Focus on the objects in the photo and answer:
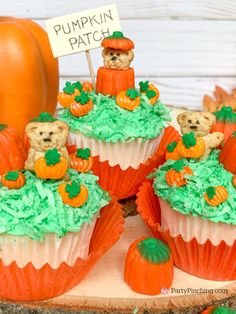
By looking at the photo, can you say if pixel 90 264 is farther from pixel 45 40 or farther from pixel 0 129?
pixel 45 40

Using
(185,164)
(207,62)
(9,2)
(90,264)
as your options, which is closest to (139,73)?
(207,62)

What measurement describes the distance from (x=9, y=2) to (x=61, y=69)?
19.8 inches

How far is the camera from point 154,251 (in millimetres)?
1515

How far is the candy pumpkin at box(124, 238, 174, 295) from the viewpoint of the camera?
149 cm

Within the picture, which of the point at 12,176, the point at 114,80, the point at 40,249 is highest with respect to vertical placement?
the point at 114,80

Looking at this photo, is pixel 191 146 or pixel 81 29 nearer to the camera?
pixel 191 146

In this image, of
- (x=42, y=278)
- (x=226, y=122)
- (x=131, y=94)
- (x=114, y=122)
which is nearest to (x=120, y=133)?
(x=114, y=122)

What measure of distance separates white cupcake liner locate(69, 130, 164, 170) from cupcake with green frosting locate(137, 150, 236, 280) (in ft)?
0.89

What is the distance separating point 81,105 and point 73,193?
559 mm

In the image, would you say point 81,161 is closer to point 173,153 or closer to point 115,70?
point 173,153

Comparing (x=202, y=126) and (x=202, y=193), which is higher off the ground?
(x=202, y=126)

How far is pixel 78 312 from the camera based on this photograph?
4.71 feet

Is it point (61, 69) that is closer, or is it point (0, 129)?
point (0, 129)

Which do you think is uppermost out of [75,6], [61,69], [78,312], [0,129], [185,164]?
[75,6]
